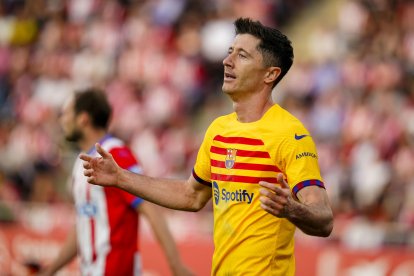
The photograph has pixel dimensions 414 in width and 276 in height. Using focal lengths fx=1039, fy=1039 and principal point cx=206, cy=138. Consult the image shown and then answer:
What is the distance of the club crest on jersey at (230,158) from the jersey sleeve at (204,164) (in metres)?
0.26

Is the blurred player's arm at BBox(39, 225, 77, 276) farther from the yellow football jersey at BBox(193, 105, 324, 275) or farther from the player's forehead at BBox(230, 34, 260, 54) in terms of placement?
the player's forehead at BBox(230, 34, 260, 54)

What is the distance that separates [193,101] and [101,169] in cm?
1057

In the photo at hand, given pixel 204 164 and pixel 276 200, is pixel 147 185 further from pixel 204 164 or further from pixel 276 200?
pixel 276 200

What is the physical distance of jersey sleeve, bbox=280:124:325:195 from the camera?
5.55m

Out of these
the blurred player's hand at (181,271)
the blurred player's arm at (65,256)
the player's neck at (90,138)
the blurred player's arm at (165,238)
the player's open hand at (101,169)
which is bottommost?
the blurred player's arm at (65,256)

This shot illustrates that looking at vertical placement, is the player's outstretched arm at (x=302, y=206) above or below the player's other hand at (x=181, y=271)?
above

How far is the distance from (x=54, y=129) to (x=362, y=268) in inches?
333

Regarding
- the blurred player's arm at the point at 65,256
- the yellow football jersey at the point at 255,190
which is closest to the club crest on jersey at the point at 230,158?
the yellow football jersey at the point at 255,190

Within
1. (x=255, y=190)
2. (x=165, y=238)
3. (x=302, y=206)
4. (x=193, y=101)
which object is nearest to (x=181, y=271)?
(x=165, y=238)

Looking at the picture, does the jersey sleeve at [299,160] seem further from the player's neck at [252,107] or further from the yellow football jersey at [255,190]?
the player's neck at [252,107]

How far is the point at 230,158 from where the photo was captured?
19.7 ft

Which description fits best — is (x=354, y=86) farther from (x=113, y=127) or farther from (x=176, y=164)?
(x=113, y=127)

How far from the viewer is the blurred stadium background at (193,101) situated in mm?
11977

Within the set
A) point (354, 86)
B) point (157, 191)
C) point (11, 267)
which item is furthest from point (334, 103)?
point (157, 191)
